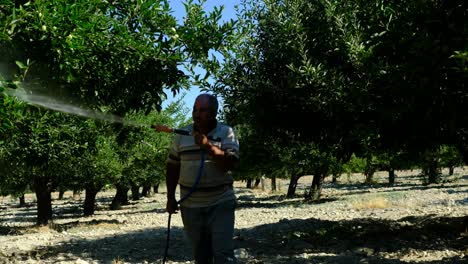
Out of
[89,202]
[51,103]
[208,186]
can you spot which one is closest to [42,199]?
[89,202]

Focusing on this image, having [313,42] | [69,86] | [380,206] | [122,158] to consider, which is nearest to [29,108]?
[69,86]

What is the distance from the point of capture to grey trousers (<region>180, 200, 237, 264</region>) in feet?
14.2

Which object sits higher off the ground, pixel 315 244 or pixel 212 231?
pixel 212 231

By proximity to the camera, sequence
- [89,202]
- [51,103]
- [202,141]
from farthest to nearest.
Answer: [89,202]
[51,103]
[202,141]

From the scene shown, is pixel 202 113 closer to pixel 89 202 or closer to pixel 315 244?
pixel 315 244

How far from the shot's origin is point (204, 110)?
4441mm

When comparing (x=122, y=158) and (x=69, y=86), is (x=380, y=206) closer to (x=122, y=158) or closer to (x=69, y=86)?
Answer: (x=122, y=158)

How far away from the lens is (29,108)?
20.8 ft

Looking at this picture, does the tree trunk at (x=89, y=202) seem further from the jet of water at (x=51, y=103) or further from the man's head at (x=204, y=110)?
the man's head at (x=204, y=110)

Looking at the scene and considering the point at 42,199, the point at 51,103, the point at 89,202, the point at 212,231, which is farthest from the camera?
the point at 89,202

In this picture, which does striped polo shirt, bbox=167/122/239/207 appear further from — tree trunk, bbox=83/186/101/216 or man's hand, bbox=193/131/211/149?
tree trunk, bbox=83/186/101/216

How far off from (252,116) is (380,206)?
505 inches

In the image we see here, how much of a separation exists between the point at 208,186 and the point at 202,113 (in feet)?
2.12

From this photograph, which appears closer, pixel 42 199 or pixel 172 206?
pixel 172 206
